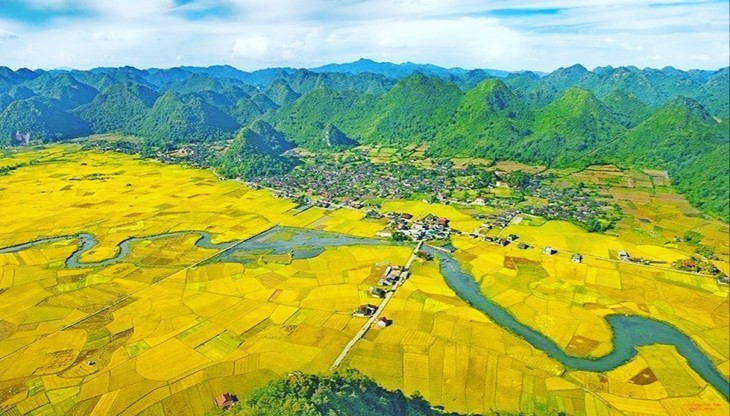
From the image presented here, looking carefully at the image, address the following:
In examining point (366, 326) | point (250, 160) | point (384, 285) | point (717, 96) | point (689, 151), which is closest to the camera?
point (366, 326)

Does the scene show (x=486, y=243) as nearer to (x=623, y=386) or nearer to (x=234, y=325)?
(x=623, y=386)

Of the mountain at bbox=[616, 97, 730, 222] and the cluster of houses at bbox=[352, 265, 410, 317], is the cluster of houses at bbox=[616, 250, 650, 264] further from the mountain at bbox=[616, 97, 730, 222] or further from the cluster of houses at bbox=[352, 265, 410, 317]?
the cluster of houses at bbox=[352, 265, 410, 317]

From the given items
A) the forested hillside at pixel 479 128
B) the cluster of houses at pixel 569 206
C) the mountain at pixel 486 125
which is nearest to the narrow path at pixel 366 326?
the cluster of houses at pixel 569 206

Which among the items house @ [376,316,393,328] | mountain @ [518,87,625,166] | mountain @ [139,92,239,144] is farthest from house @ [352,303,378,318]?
mountain @ [139,92,239,144]

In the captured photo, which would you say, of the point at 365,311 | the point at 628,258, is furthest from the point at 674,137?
the point at 365,311

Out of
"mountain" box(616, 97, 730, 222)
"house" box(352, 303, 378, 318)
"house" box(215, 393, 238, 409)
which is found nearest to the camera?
"house" box(215, 393, 238, 409)

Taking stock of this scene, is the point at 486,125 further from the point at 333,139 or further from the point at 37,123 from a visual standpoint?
the point at 37,123
